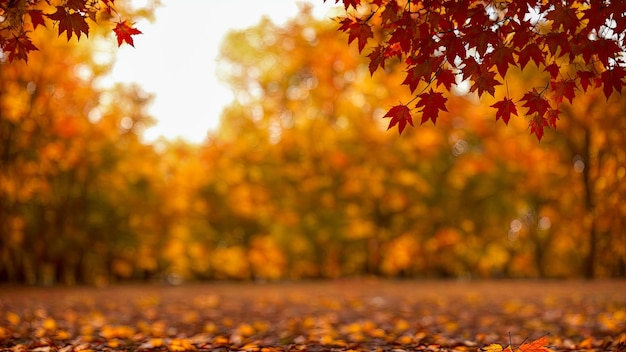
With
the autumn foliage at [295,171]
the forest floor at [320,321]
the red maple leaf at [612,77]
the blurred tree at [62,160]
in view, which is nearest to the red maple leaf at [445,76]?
the red maple leaf at [612,77]

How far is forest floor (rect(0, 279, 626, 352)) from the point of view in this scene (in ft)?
19.8

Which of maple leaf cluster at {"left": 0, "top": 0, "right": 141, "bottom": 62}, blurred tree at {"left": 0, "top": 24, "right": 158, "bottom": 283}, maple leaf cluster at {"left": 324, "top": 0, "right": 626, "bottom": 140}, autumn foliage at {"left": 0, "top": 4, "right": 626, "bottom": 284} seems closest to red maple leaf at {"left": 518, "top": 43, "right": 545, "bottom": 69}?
maple leaf cluster at {"left": 324, "top": 0, "right": 626, "bottom": 140}

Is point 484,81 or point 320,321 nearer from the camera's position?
point 484,81

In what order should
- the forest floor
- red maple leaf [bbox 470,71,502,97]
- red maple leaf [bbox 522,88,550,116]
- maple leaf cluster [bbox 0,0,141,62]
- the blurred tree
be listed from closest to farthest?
maple leaf cluster [bbox 0,0,141,62], red maple leaf [bbox 470,71,502,97], red maple leaf [bbox 522,88,550,116], the forest floor, the blurred tree

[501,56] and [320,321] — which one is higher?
[501,56]

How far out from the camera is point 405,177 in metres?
21.6

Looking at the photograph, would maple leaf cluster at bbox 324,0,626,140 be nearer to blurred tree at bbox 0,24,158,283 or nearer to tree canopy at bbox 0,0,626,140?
tree canopy at bbox 0,0,626,140

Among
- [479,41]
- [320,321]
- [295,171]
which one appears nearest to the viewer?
[479,41]

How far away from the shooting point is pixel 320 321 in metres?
8.43

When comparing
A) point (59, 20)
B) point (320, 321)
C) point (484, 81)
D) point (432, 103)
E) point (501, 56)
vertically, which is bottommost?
point (320, 321)

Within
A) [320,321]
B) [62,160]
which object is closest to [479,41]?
[320,321]

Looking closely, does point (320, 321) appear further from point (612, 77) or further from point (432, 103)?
point (612, 77)

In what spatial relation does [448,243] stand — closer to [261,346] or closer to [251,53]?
[251,53]

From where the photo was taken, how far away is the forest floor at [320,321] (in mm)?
6039
